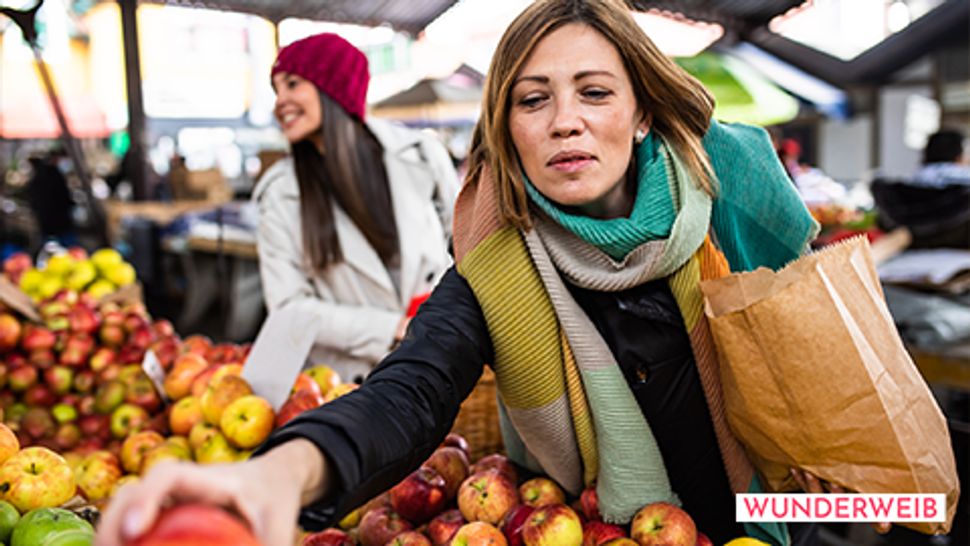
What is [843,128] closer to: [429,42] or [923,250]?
[429,42]

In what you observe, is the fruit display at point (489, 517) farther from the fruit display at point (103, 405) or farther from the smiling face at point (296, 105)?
the smiling face at point (296, 105)

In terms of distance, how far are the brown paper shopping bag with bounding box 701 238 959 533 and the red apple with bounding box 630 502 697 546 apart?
228 millimetres

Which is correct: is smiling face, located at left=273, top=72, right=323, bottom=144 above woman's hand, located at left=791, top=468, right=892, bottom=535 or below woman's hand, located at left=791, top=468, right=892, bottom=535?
above

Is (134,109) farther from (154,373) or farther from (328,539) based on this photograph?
(328,539)

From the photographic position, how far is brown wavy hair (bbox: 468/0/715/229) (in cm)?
144

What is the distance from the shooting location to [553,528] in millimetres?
1393

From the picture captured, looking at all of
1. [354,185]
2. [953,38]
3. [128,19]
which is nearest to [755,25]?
[953,38]

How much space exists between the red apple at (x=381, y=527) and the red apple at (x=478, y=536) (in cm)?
16

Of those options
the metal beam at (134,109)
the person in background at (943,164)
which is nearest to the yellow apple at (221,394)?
the person in background at (943,164)

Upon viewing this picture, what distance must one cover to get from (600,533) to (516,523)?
0.16 metres

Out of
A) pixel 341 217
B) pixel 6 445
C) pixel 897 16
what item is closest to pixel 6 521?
pixel 6 445

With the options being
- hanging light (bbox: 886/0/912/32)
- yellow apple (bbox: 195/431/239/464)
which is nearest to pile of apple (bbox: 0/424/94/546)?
yellow apple (bbox: 195/431/239/464)

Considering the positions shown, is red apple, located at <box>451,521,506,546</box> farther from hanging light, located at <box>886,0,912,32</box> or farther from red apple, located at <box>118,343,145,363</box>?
hanging light, located at <box>886,0,912,32</box>

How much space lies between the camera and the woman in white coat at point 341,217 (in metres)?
2.79
